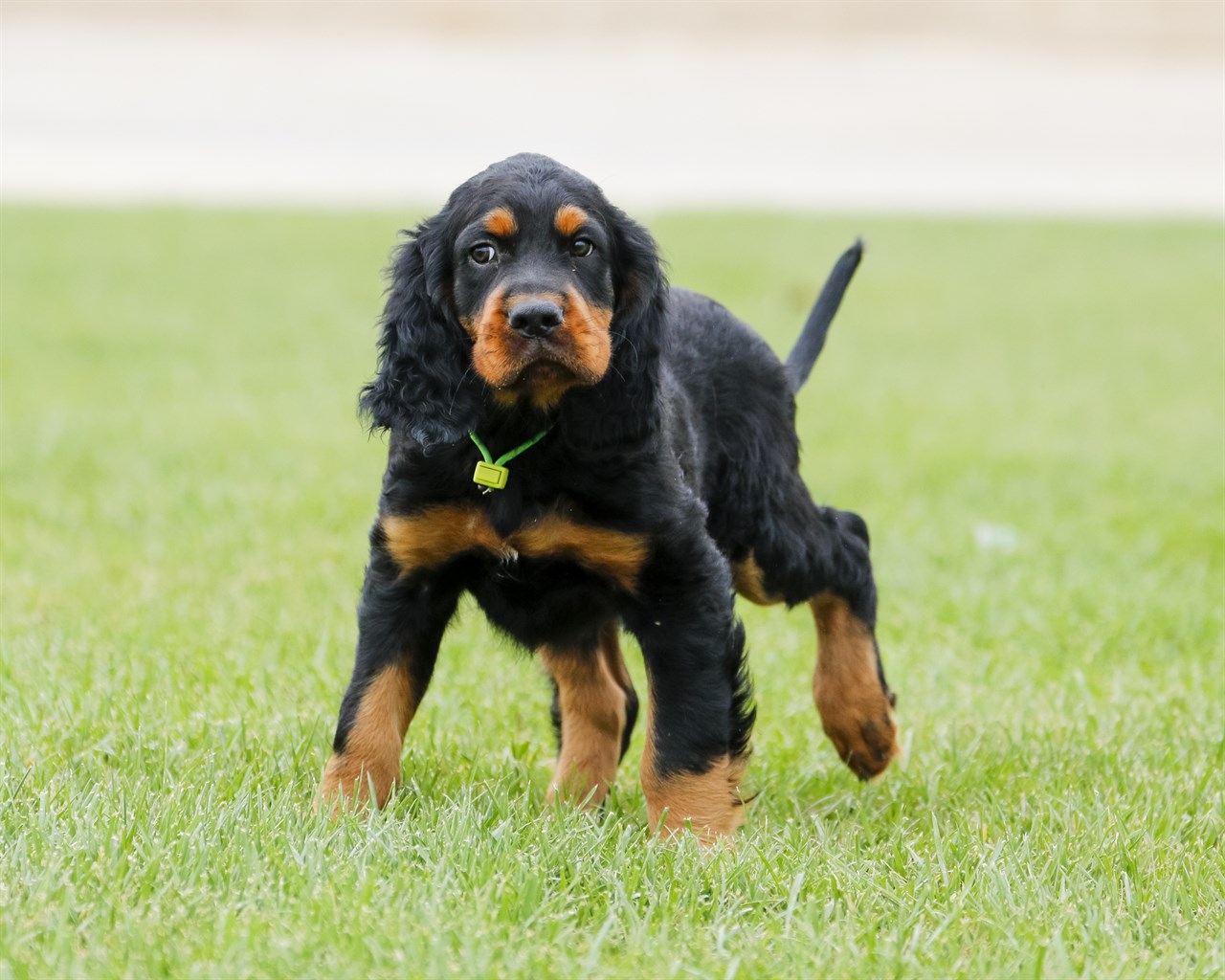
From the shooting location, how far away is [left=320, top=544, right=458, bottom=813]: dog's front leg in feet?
10.5

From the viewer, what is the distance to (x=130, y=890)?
253 cm

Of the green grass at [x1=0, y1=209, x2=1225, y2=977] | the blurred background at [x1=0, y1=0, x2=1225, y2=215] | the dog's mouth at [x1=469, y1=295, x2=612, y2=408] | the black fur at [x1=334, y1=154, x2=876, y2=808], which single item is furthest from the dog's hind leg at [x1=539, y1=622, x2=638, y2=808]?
the blurred background at [x1=0, y1=0, x2=1225, y2=215]

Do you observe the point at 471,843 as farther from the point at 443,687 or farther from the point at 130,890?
the point at 443,687

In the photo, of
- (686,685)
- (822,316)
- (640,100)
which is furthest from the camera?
(640,100)

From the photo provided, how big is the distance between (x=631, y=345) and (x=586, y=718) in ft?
3.01

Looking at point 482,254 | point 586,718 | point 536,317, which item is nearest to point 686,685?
point 586,718

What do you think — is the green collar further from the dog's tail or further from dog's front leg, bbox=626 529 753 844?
the dog's tail

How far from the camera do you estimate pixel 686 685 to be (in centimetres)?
322

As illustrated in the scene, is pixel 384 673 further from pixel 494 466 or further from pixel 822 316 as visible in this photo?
pixel 822 316

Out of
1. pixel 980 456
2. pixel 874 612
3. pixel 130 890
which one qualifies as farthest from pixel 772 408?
pixel 980 456

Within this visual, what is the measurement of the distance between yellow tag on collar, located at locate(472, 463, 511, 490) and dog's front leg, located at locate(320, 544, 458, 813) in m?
0.26

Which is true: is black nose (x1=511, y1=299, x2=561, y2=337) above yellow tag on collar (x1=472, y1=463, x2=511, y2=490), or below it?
above

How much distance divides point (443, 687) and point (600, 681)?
0.66m

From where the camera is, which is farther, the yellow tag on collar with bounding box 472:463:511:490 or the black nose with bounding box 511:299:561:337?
the yellow tag on collar with bounding box 472:463:511:490
